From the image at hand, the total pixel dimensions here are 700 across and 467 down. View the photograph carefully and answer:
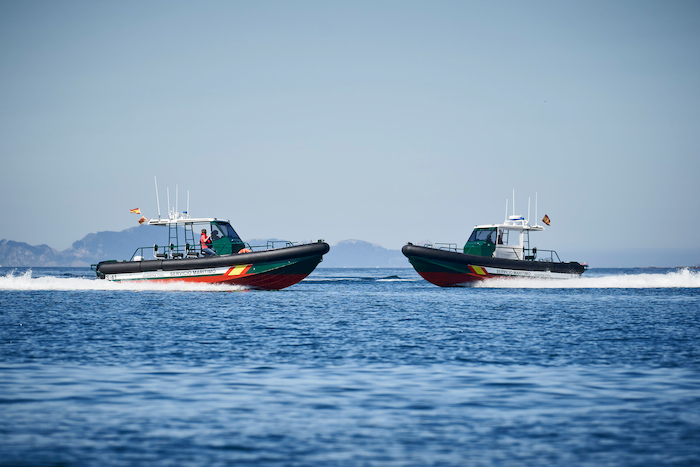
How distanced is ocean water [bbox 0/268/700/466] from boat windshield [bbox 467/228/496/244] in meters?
16.0

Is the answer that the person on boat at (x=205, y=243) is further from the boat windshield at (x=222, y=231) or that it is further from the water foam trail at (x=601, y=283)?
the water foam trail at (x=601, y=283)

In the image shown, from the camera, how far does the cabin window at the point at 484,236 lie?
118 ft

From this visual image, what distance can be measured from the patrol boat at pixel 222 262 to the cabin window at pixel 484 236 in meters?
10.1

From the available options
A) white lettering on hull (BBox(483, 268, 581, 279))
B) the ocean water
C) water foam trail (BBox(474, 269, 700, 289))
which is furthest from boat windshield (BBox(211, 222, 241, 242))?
water foam trail (BBox(474, 269, 700, 289))

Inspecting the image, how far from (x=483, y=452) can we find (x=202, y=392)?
4626 mm

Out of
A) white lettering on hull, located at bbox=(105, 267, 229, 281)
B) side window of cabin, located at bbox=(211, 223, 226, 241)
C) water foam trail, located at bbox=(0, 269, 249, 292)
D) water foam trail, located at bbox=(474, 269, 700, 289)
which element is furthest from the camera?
water foam trail, located at bbox=(474, 269, 700, 289)

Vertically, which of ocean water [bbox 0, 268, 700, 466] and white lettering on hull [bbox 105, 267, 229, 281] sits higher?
white lettering on hull [bbox 105, 267, 229, 281]

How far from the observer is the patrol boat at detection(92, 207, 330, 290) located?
96.5 ft

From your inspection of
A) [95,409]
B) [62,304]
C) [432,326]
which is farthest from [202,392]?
[62,304]

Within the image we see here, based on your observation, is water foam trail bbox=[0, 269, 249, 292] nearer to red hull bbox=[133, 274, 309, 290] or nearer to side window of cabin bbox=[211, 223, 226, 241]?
red hull bbox=[133, 274, 309, 290]

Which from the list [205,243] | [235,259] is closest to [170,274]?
[205,243]

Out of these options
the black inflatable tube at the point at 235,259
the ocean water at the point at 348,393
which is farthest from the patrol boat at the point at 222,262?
the ocean water at the point at 348,393

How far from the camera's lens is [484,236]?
36094 millimetres

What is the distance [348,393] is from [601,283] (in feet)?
143
